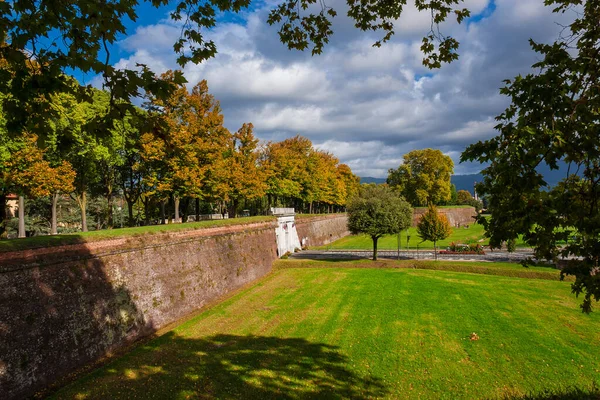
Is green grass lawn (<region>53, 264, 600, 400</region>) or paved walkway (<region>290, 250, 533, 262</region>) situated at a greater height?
paved walkway (<region>290, 250, 533, 262</region>)

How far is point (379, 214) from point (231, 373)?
2057 centimetres

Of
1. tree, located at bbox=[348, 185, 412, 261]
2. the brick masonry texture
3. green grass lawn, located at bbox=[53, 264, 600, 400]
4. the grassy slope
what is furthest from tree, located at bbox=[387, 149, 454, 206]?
the grassy slope

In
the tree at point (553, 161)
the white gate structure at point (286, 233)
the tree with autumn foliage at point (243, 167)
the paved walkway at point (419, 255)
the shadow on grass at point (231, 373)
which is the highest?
the tree with autumn foliage at point (243, 167)

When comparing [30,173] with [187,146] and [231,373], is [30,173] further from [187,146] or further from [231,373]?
[231,373]

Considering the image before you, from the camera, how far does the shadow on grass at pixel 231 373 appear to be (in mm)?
9945

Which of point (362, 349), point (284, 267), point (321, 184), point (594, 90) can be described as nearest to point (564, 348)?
point (362, 349)

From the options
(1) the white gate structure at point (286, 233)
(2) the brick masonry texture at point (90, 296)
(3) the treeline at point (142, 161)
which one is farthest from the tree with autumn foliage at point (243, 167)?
(2) the brick masonry texture at point (90, 296)

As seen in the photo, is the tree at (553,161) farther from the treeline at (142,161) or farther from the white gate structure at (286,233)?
the white gate structure at (286,233)

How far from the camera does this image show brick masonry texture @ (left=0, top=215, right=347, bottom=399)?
10.3 metres

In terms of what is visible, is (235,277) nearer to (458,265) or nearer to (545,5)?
(458,265)

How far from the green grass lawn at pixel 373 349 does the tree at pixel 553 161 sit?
3508 mm

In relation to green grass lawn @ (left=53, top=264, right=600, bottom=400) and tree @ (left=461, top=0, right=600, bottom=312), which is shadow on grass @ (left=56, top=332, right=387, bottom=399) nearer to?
green grass lawn @ (left=53, top=264, right=600, bottom=400)

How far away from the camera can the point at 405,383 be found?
10297 millimetres

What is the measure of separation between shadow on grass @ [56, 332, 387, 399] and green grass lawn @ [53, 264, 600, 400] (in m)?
0.04
